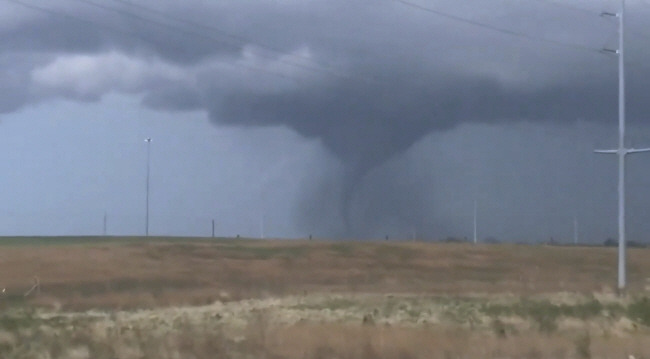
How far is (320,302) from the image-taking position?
42344 mm

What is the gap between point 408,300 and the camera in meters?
43.2

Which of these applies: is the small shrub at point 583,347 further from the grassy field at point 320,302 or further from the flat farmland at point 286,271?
the flat farmland at point 286,271

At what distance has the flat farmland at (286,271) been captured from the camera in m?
53.5

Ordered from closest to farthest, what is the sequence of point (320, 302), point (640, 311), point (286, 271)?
point (640, 311) < point (320, 302) < point (286, 271)

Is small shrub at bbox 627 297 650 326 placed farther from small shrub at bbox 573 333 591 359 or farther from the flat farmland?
the flat farmland

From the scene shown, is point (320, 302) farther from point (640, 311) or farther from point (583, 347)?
point (583, 347)

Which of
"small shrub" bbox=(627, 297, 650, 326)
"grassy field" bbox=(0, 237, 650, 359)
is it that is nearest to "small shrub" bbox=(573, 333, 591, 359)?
"grassy field" bbox=(0, 237, 650, 359)

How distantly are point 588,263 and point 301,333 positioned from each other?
57.7 meters

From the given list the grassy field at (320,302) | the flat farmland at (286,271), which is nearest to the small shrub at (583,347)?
the grassy field at (320,302)

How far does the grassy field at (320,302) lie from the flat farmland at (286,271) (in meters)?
0.13

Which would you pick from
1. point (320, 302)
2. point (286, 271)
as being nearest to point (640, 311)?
point (320, 302)

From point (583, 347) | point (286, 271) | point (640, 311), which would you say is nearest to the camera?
point (583, 347)

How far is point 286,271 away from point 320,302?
26.3 metres

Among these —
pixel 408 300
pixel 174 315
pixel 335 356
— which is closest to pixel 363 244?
pixel 408 300
